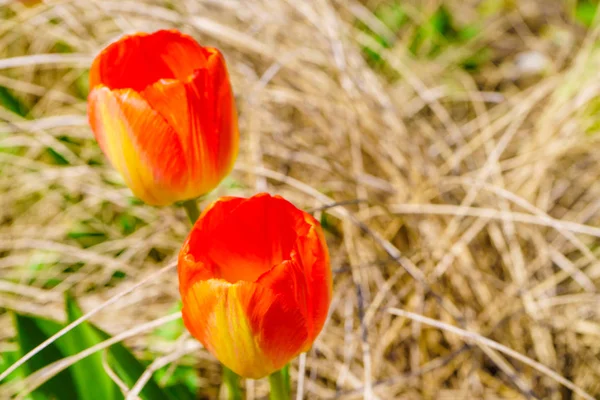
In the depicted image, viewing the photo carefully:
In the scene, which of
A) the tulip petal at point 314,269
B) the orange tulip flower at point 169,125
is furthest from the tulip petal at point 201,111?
the tulip petal at point 314,269

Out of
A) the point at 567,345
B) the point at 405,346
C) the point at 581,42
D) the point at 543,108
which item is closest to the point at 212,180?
the point at 405,346

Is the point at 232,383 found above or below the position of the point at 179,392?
above

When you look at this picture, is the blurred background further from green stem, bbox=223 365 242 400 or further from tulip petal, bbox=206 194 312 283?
tulip petal, bbox=206 194 312 283

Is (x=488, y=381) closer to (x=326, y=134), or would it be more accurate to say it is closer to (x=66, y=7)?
(x=326, y=134)

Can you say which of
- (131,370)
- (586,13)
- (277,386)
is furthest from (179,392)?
(586,13)

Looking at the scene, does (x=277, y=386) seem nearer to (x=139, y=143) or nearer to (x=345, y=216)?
(x=139, y=143)

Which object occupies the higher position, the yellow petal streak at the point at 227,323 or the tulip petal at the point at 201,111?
the tulip petal at the point at 201,111

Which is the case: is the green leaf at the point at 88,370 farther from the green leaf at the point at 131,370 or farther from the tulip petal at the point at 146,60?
the tulip petal at the point at 146,60
